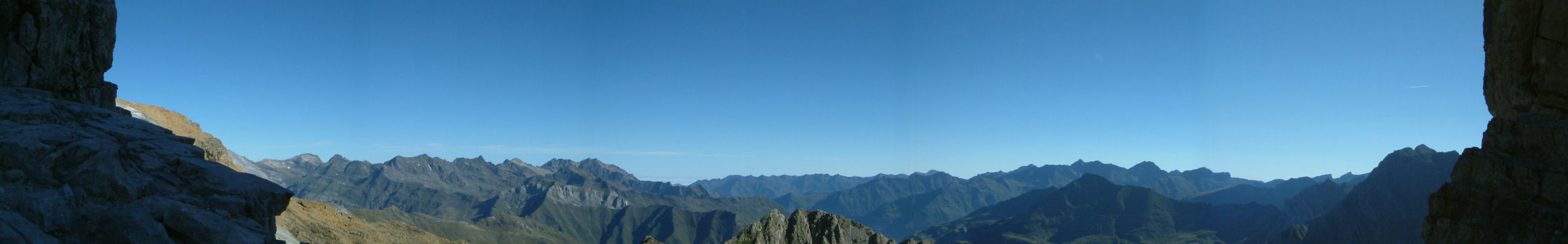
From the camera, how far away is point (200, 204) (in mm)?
22344

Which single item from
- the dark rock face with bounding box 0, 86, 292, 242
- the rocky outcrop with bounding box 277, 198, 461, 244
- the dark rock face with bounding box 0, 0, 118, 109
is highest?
the dark rock face with bounding box 0, 0, 118, 109

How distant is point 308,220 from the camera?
7838 cm

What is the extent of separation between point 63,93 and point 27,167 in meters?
14.4

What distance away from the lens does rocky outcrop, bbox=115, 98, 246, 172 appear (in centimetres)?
8556

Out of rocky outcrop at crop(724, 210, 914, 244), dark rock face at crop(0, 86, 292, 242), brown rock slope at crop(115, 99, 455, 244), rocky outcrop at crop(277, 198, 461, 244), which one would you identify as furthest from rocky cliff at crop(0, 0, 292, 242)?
rocky outcrop at crop(724, 210, 914, 244)

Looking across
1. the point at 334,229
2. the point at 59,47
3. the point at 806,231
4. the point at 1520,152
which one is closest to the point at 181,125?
the point at 334,229

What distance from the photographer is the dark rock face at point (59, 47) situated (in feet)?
93.0

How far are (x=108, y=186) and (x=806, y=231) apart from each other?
9979 cm

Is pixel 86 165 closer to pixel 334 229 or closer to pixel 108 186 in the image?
pixel 108 186

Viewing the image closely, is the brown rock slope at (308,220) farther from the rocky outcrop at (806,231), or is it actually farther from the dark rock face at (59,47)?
the rocky outcrop at (806,231)

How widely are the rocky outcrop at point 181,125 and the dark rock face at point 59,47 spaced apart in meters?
56.3

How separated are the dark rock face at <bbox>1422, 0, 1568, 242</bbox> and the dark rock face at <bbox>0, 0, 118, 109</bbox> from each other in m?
63.4

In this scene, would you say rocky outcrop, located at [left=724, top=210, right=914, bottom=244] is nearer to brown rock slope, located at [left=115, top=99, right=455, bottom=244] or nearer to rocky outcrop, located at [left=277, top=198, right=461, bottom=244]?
rocky outcrop, located at [left=277, top=198, right=461, bottom=244]

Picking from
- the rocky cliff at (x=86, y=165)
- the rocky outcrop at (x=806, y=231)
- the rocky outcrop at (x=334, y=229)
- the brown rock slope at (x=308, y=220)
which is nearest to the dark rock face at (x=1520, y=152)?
the rocky cliff at (x=86, y=165)
